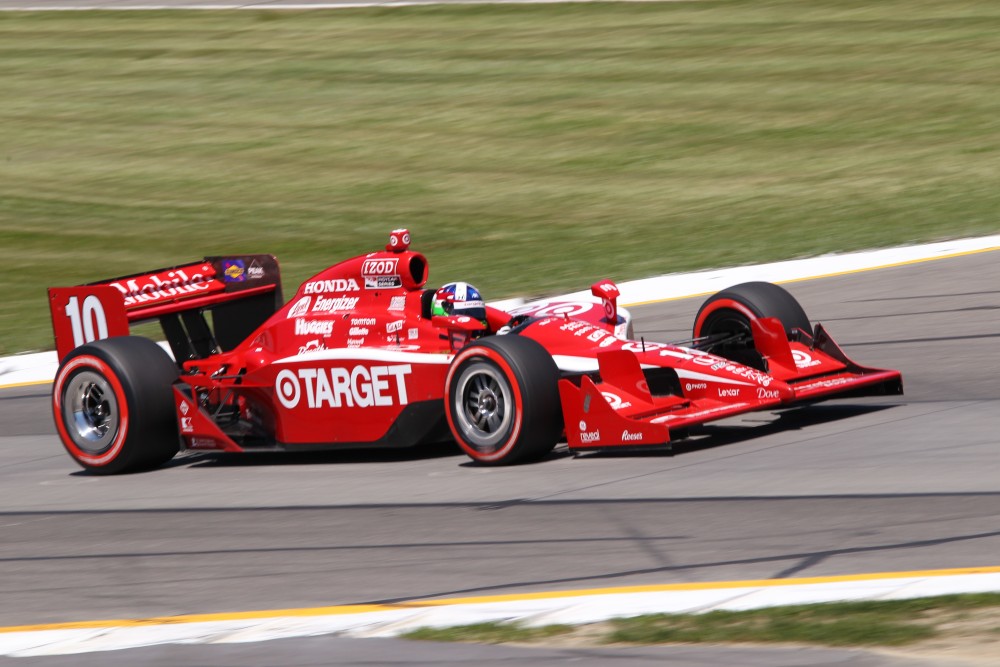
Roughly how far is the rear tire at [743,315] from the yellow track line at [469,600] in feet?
12.2

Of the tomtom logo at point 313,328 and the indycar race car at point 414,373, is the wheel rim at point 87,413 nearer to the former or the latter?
the indycar race car at point 414,373

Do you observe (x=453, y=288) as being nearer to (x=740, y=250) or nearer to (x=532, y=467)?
(x=532, y=467)

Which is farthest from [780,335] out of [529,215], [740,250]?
[529,215]

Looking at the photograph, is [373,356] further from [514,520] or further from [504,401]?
[514,520]

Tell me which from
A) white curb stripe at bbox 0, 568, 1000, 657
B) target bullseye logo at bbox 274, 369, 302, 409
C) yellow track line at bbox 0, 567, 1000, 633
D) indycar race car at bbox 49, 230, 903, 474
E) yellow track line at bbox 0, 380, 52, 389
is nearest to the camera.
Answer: white curb stripe at bbox 0, 568, 1000, 657

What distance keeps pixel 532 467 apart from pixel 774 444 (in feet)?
4.38

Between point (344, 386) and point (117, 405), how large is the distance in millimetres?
1540

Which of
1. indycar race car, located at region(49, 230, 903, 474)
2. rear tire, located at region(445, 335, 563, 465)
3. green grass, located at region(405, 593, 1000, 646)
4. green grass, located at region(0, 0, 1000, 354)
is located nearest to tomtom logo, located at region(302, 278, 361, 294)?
indycar race car, located at region(49, 230, 903, 474)

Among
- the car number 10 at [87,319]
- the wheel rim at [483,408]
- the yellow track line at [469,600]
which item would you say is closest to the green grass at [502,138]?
the car number 10 at [87,319]

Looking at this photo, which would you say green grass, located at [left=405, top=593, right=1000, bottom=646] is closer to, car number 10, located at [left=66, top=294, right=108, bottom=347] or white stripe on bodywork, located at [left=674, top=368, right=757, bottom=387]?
white stripe on bodywork, located at [left=674, top=368, right=757, bottom=387]

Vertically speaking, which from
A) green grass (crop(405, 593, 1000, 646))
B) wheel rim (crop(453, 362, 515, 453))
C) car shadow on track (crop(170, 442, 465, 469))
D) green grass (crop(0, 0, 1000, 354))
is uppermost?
green grass (crop(0, 0, 1000, 354))

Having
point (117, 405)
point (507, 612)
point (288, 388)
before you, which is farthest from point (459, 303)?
point (507, 612)

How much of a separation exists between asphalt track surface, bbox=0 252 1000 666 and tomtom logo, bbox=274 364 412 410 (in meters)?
0.40

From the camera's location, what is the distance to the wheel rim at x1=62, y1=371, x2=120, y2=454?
34.2 feet
